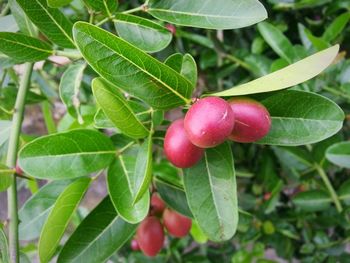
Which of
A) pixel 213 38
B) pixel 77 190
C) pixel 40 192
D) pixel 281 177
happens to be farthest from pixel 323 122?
pixel 281 177

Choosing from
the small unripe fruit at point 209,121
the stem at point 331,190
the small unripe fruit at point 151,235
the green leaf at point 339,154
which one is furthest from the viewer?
the stem at point 331,190

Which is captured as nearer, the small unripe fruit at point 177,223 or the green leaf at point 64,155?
the green leaf at point 64,155

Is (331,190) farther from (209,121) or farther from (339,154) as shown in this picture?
(209,121)

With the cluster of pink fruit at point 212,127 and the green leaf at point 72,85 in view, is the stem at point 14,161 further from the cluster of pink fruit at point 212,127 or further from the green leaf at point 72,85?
the cluster of pink fruit at point 212,127

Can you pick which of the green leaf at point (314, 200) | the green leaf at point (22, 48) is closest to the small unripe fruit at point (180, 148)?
the green leaf at point (22, 48)

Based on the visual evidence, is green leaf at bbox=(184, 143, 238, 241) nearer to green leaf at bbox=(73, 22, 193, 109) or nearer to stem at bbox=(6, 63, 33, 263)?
green leaf at bbox=(73, 22, 193, 109)

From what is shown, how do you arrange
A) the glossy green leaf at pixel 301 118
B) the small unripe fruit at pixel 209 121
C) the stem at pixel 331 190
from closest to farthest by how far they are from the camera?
the small unripe fruit at pixel 209 121, the glossy green leaf at pixel 301 118, the stem at pixel 331 190

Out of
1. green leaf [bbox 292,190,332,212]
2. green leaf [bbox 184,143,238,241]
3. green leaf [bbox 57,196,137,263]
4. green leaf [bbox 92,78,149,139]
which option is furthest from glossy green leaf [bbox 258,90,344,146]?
green leaf [bbox 292,190,332,212]
